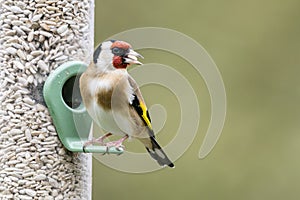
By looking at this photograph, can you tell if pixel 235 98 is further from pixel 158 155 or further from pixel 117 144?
pixel 117 144

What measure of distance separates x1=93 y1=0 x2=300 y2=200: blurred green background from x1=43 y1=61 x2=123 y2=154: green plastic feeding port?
4610 mm

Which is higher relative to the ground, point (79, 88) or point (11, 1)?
point (11, 1)

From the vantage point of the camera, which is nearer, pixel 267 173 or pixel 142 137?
pixel 142 137

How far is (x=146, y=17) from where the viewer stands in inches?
432

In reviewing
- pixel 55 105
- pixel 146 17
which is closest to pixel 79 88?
pixel 55 105

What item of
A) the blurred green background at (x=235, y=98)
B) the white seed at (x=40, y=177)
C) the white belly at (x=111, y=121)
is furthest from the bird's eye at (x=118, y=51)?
the blurred green background at (x=235, y=98)

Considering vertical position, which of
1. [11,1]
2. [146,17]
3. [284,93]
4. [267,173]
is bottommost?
[267,173]

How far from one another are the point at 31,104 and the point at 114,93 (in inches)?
17.1

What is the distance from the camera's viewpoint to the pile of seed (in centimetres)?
511

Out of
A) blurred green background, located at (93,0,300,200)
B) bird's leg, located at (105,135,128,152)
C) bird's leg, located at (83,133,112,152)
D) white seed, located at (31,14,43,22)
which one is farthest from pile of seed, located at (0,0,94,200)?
blurred green background, located at (93,0,300,200)

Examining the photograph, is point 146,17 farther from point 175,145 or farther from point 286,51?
point 175,145

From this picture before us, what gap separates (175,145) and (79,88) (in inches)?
22.6

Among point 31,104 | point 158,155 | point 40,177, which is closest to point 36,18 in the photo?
point 31,104

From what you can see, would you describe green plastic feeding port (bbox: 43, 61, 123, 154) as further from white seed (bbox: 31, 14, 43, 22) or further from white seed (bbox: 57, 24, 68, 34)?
white seed (bbox: 31, 14, 43, 22)
